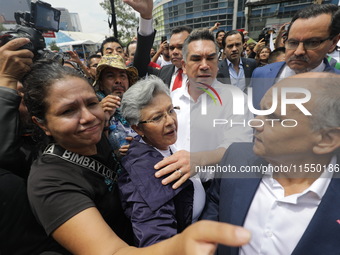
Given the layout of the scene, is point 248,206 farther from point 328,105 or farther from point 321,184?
point 328,105

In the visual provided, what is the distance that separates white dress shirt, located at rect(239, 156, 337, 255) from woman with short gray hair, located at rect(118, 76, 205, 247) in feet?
1.38

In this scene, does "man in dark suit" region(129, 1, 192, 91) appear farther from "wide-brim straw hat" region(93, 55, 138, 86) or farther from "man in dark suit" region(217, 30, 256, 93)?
"man in dark suit" region(217, 30, 256, 93)

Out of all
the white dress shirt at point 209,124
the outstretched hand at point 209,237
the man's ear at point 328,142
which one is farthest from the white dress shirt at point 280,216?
the outstretched hand at point 209,237

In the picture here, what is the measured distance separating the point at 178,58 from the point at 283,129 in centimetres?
244

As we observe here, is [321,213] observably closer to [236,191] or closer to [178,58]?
[236,191]

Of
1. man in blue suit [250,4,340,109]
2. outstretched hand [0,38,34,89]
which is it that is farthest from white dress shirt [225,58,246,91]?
outstretched hand [0,38,34,89]

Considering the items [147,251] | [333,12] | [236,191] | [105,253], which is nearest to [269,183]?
[236,191]

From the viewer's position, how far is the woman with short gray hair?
1096mm

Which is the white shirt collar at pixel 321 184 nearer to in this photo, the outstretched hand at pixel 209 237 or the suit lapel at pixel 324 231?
the suit lapel at pixel 324 231

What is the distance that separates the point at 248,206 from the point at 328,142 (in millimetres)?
609

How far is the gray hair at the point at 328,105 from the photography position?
3.40ft

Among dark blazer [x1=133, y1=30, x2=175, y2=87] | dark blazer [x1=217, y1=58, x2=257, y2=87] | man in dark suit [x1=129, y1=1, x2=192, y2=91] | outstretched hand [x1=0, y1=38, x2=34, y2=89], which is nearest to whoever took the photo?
outstretched hand [x1=0, y1=38, x2=34, y2=89]

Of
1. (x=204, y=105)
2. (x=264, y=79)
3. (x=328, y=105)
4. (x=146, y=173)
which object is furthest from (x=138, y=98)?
(x=264, y=79)

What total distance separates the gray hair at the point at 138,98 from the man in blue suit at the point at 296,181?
791mm
